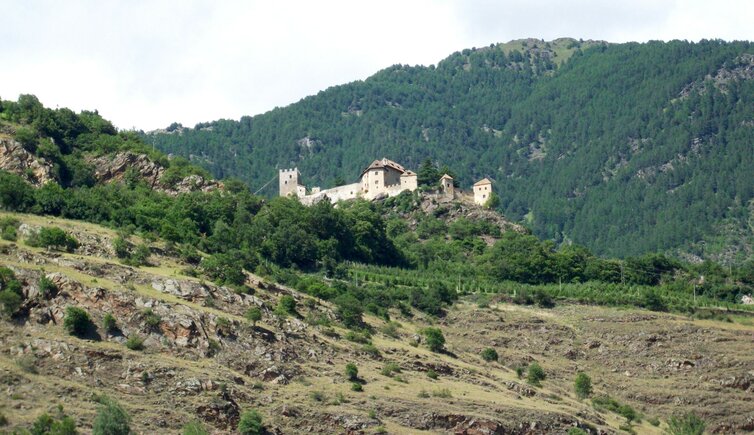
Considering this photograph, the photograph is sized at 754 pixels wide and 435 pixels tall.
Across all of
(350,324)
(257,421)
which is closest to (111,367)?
(257,421)

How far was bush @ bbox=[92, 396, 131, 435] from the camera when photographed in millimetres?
68312

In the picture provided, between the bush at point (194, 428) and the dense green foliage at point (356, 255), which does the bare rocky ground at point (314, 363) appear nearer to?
the bush at point (194, 428)

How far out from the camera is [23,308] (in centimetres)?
7906

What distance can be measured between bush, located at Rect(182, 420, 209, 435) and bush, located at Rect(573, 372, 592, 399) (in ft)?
98.2

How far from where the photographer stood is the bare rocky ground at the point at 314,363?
7512 centimetres

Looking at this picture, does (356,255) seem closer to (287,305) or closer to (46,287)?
(287,305)

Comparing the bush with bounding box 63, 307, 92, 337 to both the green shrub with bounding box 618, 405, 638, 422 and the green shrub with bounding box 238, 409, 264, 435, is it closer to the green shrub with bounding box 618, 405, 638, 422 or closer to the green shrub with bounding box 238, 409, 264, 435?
the green shrub with bounding box 238, 409, 264, 435

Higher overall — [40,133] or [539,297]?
[40,133]

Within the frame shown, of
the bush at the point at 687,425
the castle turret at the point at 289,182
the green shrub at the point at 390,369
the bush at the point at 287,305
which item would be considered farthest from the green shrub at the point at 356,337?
the castle turret at the point at 289,182

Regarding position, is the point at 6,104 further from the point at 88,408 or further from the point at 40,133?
the point at 88,408

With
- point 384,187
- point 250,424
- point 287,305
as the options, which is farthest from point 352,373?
point 384,187

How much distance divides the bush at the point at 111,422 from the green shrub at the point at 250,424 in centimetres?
635

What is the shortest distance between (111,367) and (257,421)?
312 inches

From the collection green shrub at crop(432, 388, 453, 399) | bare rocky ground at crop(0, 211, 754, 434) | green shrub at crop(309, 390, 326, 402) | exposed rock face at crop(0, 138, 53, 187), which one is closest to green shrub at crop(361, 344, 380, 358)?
bare rocky ground at crop(0, 211, 754, 434)
